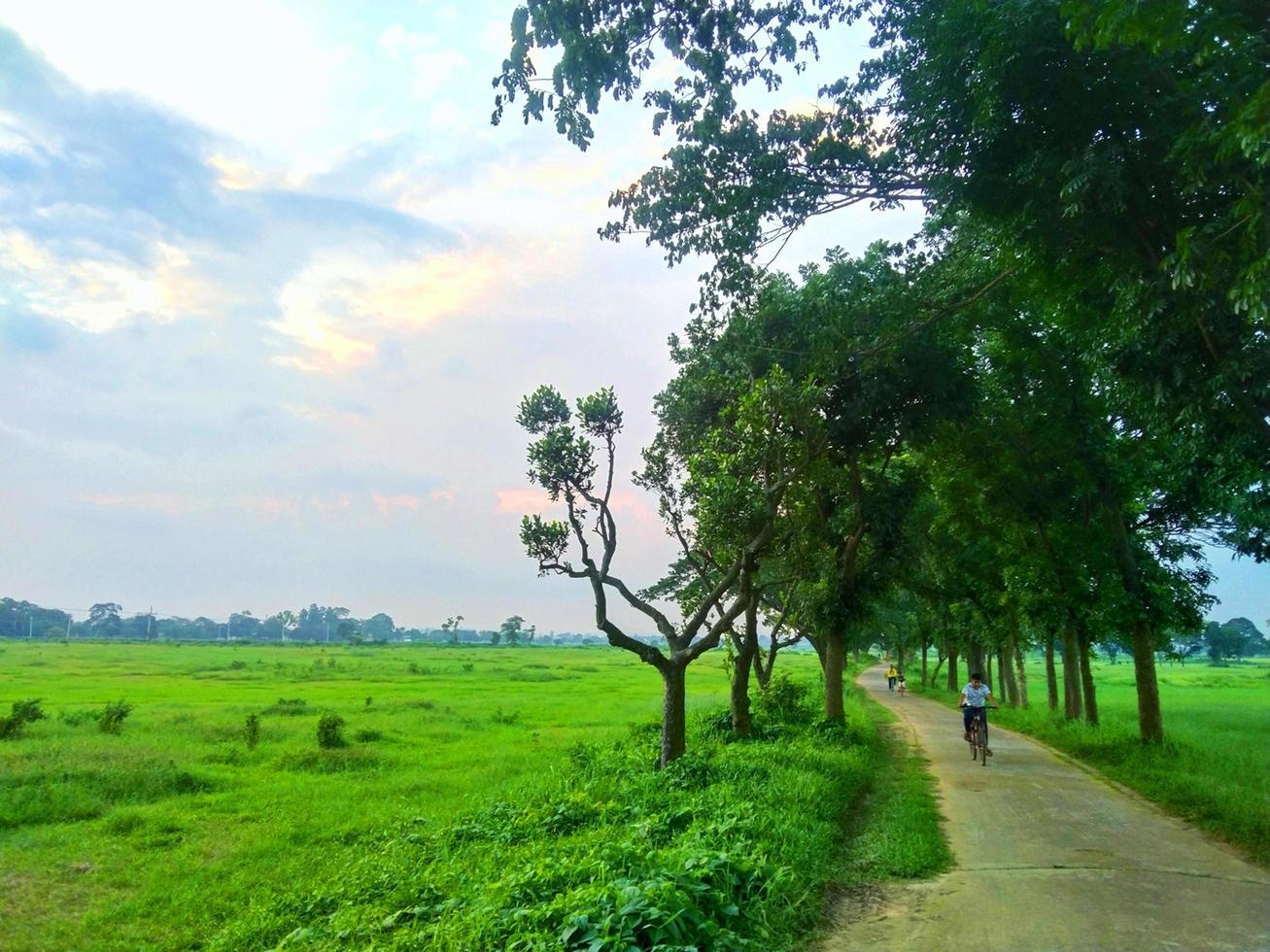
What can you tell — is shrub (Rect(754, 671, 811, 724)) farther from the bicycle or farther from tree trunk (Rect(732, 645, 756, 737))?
the bicycle

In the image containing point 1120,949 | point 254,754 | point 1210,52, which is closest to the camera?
point 1120,949

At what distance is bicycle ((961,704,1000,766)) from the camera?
52.1ft

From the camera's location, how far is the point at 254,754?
2031cm

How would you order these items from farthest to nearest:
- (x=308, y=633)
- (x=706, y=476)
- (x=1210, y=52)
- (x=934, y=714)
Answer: (x=308, y=633), (x=934, y=714), (x=706, y=476), (x=1210, y=52)

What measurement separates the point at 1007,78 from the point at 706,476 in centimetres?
704

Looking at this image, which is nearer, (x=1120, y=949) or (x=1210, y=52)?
(x=1120, y=949)

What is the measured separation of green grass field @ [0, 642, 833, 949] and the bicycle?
8263mm

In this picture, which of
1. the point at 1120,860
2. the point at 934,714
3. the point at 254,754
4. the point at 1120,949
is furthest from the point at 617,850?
the point at 934,714

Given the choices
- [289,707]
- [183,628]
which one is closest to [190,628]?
[183,628]

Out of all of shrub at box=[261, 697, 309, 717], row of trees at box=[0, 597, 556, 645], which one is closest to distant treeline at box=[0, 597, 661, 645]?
row of trees at box=[0, 597, 556, 645]

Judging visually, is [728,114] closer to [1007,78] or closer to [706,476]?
[1007,78]

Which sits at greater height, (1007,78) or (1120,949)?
(1007,78)

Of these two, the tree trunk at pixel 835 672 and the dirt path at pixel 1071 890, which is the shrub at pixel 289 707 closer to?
the tree trunk at pixel 835 672

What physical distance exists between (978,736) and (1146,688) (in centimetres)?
317
